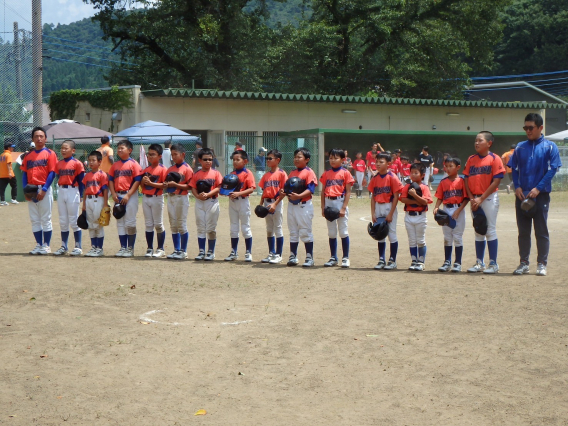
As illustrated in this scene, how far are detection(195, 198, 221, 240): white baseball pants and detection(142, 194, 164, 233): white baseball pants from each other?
64 cm

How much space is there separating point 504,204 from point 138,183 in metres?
14.2

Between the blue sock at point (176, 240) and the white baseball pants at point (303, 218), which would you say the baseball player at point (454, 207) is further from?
the blue sock at point (176, 240)

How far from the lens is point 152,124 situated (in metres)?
23.3

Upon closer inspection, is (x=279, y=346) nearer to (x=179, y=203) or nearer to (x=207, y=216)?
(x=207, y=216)

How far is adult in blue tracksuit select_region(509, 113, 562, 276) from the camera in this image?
29.9 ft

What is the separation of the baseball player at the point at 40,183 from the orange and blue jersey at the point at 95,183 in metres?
0.60

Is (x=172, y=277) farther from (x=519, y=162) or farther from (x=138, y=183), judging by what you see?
(x=519, y=162)

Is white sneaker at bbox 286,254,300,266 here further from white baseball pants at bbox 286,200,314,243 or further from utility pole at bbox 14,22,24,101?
utility pole at bbox 14,22,24,101

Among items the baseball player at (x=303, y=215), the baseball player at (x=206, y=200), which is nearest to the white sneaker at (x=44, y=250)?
the baseball player at (x=206, y=200)

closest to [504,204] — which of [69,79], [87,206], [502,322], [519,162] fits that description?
[519,162]

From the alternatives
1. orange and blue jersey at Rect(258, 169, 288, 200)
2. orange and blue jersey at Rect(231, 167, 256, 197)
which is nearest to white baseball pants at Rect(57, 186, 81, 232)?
orange and blue jersey at Rect(231, 167, 256, 197)

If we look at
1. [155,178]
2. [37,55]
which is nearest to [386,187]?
[155,178]

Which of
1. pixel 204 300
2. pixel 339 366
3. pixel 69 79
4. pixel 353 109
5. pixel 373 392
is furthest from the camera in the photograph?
pixel 69 79

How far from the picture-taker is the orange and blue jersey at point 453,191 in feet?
32.2
